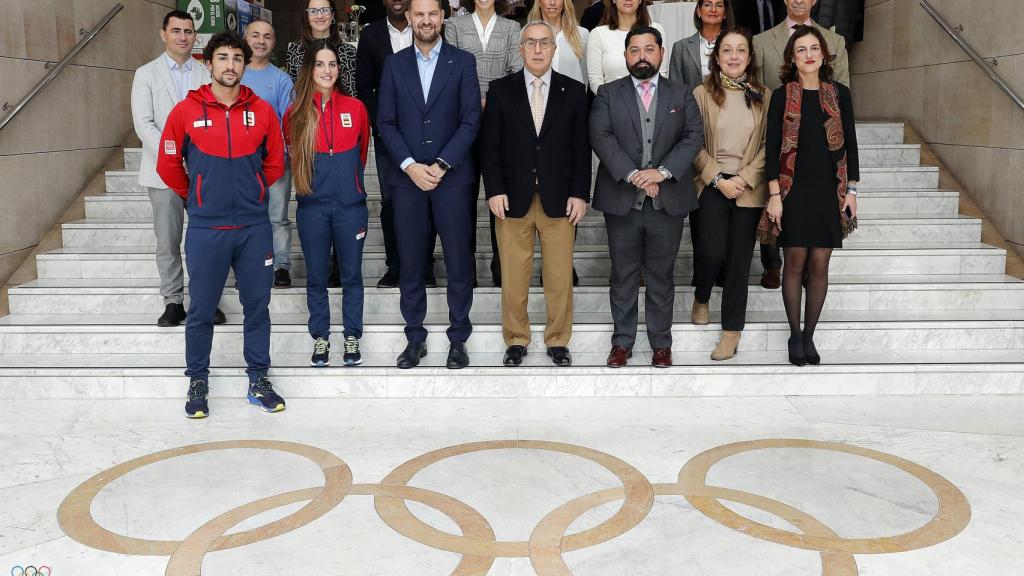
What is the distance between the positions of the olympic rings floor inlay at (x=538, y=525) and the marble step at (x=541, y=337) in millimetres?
1133

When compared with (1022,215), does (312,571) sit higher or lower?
lower

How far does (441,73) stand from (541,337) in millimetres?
1510

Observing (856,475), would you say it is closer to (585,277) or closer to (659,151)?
(659,151)

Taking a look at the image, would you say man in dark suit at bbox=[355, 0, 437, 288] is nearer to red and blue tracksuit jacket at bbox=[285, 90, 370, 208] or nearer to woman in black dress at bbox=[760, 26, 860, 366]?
red and blue tracksuit jacket at bbox=[285, 90, 370, 208]

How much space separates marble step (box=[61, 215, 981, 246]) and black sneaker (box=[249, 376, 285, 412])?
162 centimetres

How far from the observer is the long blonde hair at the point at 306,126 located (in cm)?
430

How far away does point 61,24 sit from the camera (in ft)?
19.3

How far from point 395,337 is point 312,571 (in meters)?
2.14

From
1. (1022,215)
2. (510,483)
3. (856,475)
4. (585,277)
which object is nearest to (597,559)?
(510,483)

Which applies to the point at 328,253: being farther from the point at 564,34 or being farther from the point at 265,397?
the point at 564,34

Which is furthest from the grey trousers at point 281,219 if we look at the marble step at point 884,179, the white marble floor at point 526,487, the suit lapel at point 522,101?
the suit lapel at point 522,101

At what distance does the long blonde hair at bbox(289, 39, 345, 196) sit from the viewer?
4297 millimetres

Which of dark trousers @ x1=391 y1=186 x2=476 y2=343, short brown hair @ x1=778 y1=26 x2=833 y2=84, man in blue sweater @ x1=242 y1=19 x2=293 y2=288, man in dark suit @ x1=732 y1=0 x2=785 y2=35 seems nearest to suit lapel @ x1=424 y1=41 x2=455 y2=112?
dark trousers @ x1=391 y1=186 x2=476 y2=343

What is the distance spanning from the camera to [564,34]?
487cm
